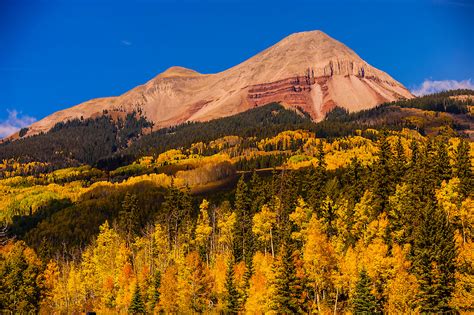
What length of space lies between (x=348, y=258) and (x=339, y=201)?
24.3 metres

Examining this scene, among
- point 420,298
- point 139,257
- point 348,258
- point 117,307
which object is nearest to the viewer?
point 420,298

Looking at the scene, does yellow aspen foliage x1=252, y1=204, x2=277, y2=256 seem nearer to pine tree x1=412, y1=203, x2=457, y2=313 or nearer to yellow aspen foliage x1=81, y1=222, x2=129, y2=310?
pine tree x1=412, y1=203, x2=457, y2=313

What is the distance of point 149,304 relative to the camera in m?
98.1

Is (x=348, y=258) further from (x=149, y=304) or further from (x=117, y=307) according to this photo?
(x=117, y=307)

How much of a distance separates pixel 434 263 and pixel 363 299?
421 inches

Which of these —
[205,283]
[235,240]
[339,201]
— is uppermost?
[339,201]

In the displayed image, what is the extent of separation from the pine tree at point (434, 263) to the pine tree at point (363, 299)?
6.23m

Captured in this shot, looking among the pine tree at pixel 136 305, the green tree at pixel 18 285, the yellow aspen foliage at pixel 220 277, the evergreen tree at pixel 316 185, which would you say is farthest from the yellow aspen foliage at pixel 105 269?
the evergreen tree at pixel 316 185

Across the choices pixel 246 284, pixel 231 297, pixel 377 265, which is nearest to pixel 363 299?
pixel 377 265

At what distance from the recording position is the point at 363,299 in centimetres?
6762

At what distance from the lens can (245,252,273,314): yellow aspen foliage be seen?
7356 centimetres

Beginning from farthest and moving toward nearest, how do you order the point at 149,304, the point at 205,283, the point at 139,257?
the point at 139,257, the point at 149,304, the point at 205,283

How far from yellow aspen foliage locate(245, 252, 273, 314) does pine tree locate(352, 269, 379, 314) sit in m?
11.9

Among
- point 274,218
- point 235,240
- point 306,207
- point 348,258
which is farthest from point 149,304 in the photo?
point 348,258
